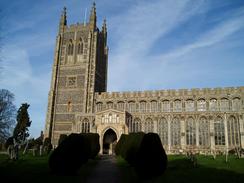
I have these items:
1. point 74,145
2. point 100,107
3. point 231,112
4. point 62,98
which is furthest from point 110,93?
point 74,145

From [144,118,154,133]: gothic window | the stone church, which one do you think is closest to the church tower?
the stone church

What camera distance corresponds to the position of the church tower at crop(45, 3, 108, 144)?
5556 cm

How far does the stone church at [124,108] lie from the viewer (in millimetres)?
49438

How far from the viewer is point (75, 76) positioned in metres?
58.8

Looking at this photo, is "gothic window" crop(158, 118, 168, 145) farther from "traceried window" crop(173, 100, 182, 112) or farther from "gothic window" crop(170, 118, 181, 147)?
"traceried window" crop(173, 100, 182, 112)

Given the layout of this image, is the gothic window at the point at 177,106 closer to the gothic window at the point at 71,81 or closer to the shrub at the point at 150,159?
the gothic window at the point at 71,81

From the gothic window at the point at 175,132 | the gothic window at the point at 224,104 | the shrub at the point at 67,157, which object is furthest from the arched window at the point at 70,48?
the shrub at the point at 67,157

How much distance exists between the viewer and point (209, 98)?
172ft

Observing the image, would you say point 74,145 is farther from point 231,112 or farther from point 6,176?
point 231,112

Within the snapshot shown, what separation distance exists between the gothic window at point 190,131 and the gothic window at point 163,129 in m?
3.93

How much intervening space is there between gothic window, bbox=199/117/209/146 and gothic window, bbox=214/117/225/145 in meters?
1.56

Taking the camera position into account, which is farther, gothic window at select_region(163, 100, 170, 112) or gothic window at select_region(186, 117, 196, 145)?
gothic window at select_region(163, 100, 170, 112)

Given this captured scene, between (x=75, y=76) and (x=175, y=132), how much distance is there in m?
24.1

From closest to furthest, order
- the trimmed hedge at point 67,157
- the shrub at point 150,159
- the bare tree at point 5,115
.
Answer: the shrub at point 150,159 → the trimmed hedge at point 67,157 → the bare tree at point 5,115
